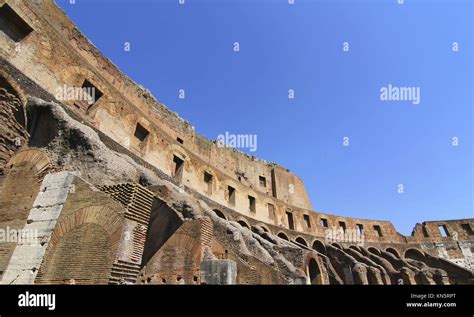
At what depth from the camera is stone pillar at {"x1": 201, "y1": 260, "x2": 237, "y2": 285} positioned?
5.96 metres

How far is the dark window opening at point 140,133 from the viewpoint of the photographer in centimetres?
1237

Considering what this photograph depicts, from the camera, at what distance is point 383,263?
21375 mm

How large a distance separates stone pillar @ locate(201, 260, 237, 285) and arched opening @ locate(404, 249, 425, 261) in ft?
93.7

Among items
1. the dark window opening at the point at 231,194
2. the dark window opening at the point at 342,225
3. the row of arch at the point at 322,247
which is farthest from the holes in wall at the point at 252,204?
the dark window opening at the point at 342,225

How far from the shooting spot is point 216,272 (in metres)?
5.99

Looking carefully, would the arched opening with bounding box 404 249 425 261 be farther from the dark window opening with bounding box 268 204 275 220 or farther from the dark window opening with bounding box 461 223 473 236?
the dark window opening with bounding box 268 204 275 220

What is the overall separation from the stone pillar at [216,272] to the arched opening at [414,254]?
1125 inches

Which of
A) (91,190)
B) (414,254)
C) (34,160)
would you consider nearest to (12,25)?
(34,160)

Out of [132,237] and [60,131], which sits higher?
[60,131]

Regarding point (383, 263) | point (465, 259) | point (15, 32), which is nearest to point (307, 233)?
point (383, 263)

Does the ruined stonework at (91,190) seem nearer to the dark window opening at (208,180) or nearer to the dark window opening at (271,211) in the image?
the dark window opening at (208,180)
